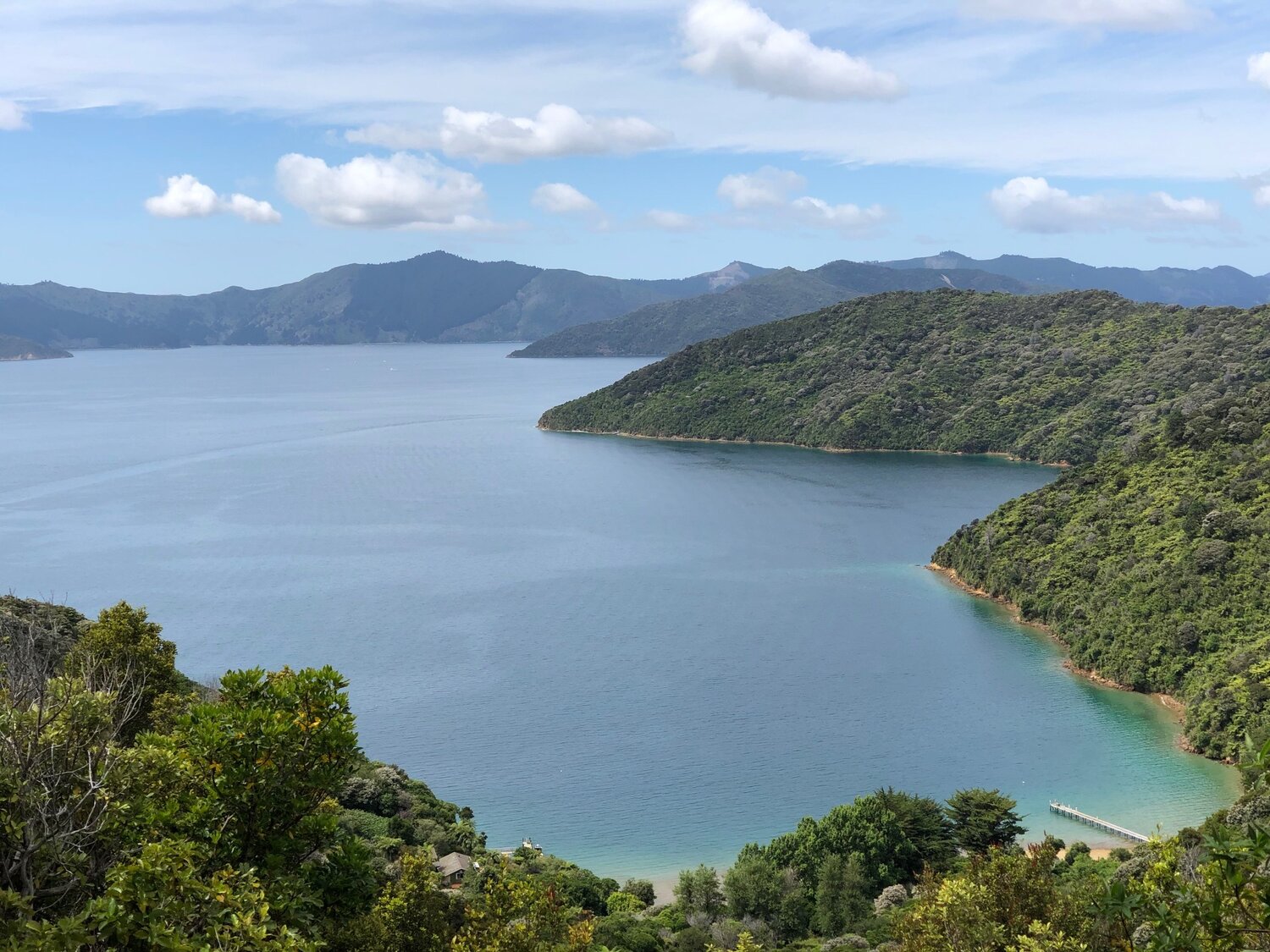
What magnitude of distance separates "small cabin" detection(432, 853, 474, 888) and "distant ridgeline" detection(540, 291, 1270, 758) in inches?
828

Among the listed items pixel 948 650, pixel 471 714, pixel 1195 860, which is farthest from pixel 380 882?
pixel 948 650

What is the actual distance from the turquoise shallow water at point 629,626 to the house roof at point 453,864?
6.07m

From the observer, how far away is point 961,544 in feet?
214

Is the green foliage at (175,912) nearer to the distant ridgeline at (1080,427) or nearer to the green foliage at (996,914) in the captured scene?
the distant ridgeline at (1080,427)

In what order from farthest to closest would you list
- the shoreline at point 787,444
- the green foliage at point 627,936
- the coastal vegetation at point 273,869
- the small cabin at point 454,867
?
the shoreline at point 787,444
the small cabin at point 454,867
the green foliage at point 627,936
the coastal vegetation at point 273,869

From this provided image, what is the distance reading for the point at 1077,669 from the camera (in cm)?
4816

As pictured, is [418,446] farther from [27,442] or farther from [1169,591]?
[1169,591]

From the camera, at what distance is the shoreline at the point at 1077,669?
4028cm

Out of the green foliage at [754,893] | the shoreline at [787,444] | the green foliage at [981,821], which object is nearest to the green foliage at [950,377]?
the shoreline at [787,444]

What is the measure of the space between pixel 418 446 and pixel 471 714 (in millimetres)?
87400

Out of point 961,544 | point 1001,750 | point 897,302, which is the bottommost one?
point 1001,750

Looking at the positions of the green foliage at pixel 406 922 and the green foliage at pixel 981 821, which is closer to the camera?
the green foliage at pixel 406 922

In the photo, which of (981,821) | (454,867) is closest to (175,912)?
(454,867)

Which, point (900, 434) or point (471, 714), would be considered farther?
point (900, 434)
